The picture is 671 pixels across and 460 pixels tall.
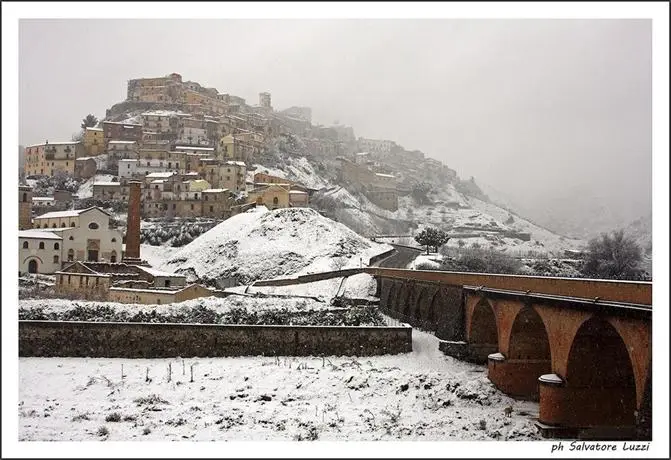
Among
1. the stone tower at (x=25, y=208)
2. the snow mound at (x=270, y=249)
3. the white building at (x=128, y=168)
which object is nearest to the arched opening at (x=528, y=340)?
the snow mound at (x=270, y=249)

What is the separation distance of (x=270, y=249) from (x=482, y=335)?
20.4 m

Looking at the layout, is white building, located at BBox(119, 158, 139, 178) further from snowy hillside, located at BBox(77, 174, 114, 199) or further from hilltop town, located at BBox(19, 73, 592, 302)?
snowy hillside, located at BBox(77, 174, 114, 199)

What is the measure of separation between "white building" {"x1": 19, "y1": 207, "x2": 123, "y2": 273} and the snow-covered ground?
974 cm

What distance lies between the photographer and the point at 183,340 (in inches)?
771

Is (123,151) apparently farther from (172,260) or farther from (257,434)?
(257,434)

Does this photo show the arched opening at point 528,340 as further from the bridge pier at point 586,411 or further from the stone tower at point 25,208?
the stone tower at point 25,208

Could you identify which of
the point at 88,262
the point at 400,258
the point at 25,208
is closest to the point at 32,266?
the point at 88,262

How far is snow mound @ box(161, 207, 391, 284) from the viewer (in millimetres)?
36281

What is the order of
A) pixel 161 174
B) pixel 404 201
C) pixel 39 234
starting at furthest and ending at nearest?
pixel 404 201 → pixel 161 174 → pixel 39 234

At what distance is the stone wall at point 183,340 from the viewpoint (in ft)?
63.4

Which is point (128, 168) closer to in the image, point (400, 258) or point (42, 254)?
point (42, 254)

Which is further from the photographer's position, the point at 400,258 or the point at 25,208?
the point at 400,258

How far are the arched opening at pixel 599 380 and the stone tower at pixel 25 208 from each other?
2453cm

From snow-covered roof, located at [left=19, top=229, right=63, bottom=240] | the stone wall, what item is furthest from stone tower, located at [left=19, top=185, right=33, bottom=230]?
the stone wall
